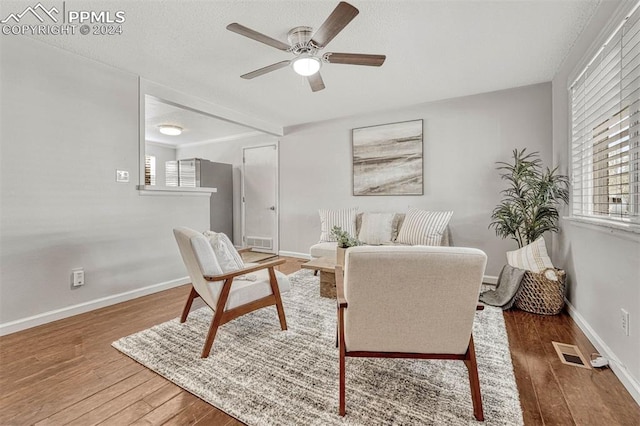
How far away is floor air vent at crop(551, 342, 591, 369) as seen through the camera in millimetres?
1790

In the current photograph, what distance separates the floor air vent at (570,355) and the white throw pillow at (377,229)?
6.77 feet

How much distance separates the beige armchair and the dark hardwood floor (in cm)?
51

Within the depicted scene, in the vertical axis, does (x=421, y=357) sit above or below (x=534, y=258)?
below

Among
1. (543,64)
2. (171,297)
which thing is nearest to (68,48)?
(171,297)

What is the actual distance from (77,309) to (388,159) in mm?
4003

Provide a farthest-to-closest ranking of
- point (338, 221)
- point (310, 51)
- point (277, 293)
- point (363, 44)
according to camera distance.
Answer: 1. point (338, 221)
2. point (363, 44)
3. point (310, 51)
4. point (277, 293)

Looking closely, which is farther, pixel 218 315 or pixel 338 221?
pixel 338 221

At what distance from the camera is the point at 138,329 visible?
7.43ft

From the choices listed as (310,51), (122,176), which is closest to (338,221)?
(310,51)

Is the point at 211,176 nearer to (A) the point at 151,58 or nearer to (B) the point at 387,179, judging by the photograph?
(A) the point at 151,58

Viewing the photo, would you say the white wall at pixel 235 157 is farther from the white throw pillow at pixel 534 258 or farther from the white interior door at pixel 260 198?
the white throw pillow at pixel 534 258

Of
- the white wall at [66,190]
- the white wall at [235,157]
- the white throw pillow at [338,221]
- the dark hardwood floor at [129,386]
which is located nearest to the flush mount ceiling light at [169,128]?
the white wall at [235,157]

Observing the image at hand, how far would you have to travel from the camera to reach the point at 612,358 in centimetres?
173

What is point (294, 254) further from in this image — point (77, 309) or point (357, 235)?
point (77, 309)
